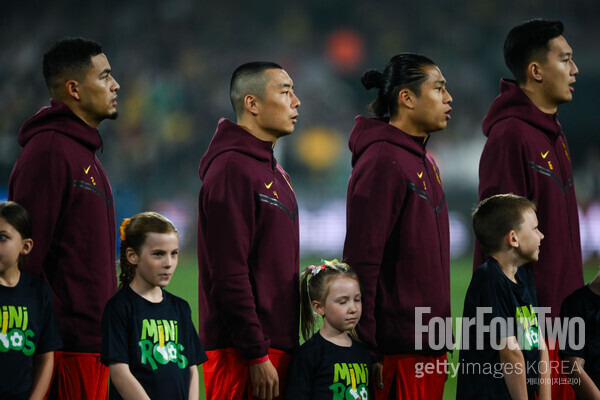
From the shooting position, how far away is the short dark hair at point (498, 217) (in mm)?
3291

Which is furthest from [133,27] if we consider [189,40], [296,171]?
[296,171]

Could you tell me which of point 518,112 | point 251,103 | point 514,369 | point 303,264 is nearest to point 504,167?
point 518,112

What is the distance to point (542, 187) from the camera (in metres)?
3.63

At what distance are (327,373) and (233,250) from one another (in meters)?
0.61

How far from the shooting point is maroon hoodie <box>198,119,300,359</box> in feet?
9.89

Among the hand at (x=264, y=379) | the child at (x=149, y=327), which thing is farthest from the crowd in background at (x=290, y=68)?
the child at (x=149, y=327)

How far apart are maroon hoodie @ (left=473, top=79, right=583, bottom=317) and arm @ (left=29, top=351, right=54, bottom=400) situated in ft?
6.19

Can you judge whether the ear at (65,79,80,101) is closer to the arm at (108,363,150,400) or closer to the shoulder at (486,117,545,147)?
the arm at (108,363,150,400)

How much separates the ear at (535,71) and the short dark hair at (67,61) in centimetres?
209

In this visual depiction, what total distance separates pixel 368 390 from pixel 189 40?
16861 millimetres

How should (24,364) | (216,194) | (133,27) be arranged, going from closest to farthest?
1. (24,364)
2. (216,194)
3. (133,27)

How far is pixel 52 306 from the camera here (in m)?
2.96

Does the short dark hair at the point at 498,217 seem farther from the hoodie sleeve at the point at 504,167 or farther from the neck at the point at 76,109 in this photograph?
the neck at the point at 76,109

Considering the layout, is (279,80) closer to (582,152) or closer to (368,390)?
Answer: (368,390)
